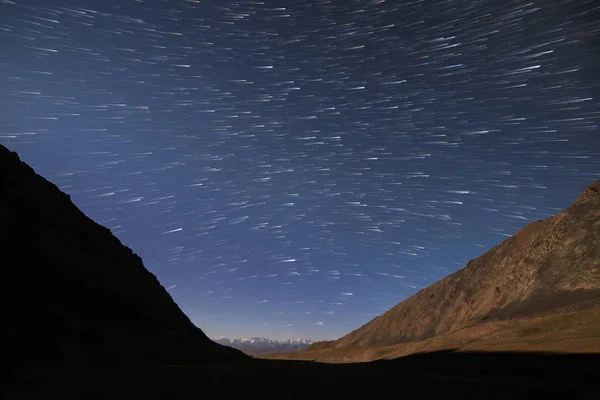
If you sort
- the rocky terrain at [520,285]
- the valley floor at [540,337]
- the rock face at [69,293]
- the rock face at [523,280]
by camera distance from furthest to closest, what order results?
the rock face at [523,280], the rocky terrain at [520,285], the valley floor at [540,337], the rock face at [69,293]

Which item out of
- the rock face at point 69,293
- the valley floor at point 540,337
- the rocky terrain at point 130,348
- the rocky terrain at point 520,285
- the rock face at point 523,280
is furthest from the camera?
the rock face at point 523,280

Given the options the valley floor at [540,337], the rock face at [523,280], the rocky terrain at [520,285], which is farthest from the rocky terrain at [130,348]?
the rock face at [523,280]

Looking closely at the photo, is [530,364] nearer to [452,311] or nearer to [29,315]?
[29,315]

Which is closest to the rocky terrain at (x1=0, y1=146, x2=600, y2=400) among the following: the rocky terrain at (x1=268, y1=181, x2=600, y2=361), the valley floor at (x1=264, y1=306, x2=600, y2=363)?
the valley floor at (x1=264, y1=306, x2=600, y2=363)

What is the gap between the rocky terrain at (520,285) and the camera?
64.6 metres

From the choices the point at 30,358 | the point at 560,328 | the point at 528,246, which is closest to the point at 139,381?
the point at 30,358

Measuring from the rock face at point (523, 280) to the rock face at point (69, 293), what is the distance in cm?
6193

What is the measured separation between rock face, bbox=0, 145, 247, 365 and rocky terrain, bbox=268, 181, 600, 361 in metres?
34.4

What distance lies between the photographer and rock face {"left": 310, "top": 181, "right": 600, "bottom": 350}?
68.5 m

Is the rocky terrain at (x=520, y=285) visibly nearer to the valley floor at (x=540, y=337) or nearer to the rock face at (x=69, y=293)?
the valley floor at (x=540, y=337)

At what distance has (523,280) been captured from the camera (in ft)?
261

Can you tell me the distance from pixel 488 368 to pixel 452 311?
8621 cm

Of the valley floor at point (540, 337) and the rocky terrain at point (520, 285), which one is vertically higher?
the rocky terrain at point (520, 285)

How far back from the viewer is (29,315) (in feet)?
80.8
